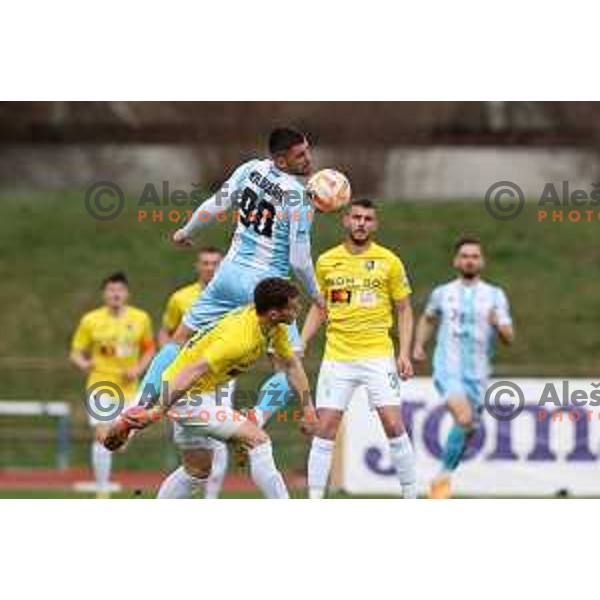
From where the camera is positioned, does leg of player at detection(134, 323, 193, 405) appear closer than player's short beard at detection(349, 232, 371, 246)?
Yes

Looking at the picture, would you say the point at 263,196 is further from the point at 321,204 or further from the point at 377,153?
the point at 377,153

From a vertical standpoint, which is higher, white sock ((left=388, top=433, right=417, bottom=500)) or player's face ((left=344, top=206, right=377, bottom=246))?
player's face ((left=344, top=206, right=377, bottom=246))

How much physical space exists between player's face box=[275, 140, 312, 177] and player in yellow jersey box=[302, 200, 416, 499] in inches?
28.4

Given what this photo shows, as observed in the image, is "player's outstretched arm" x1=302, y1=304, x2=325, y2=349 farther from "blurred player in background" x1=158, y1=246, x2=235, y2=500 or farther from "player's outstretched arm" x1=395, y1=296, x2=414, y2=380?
"blurred player in background" x1=158, y1=246, x2=235, y2=500

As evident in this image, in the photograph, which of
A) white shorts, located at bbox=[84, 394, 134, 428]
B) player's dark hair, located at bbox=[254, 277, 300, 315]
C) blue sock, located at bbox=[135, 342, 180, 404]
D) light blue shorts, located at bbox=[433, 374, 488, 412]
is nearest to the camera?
player's dark hair, located at bbox=[254, 277, 300, 315]

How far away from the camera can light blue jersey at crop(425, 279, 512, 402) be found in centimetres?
1919

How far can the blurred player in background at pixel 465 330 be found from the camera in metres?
18.8

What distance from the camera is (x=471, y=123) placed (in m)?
37.9

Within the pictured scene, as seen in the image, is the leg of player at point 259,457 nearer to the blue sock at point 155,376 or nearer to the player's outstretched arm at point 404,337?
the blue sock at point 155,376

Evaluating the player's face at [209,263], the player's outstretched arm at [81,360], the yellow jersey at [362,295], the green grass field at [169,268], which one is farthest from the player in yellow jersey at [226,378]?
the green grass field at [169,268]

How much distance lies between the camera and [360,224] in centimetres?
1524

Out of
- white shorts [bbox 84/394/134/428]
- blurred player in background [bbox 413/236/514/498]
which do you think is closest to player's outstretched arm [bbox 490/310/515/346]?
blurred player in background [bbox 413/236/514/498]

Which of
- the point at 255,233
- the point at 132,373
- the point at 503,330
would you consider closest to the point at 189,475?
the point at 255,233

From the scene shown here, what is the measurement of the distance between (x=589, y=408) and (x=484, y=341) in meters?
2.01
